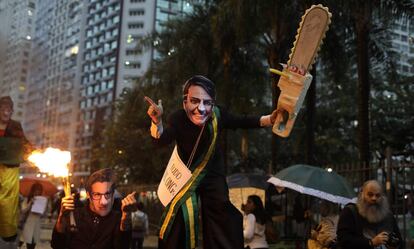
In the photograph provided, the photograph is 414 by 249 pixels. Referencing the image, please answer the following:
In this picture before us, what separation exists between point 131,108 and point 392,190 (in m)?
17.3

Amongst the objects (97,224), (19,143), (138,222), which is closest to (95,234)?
(97,224)

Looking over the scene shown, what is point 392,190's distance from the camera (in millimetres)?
9250

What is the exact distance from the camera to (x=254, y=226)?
7.68m

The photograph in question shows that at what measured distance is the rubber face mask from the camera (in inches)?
162

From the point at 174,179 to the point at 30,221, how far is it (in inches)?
285

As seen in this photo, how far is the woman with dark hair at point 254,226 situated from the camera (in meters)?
7.63

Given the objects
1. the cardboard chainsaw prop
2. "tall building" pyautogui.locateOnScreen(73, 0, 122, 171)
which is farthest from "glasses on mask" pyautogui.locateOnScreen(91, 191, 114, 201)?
"tall building" pyautogui.locateOnScreen(73, 0, 122, 171)

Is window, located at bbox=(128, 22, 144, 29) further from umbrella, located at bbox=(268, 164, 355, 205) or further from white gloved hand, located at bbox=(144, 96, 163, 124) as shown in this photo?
white gloved hand, located at bbox=(144, 96, 163, 124)

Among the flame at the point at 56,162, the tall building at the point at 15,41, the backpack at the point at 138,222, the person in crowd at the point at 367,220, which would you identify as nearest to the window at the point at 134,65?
the backpack at the point at 138,222

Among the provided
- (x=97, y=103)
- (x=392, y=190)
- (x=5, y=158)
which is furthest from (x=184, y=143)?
(x=97, y=103)

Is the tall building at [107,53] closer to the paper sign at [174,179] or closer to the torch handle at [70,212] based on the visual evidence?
the torch handle at [70,212]

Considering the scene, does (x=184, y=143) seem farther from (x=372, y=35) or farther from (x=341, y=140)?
(x=341, y=140)

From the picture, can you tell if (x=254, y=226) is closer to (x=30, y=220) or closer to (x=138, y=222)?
(x=30, y=220)

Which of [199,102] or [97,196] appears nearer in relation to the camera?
[199,102]
